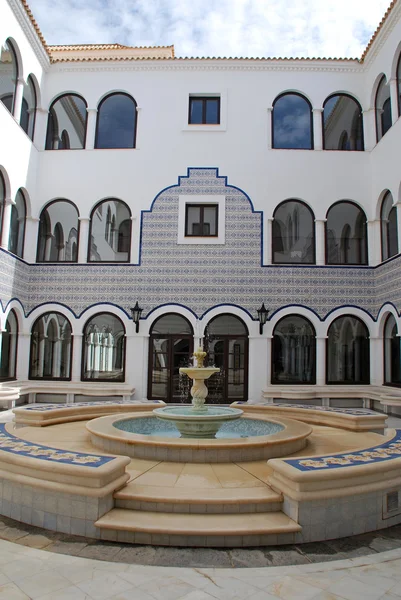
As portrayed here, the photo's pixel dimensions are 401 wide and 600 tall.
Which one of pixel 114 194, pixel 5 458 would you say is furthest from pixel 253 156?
pixel 5 458

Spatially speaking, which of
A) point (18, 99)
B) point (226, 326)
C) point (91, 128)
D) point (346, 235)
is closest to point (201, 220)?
point (226, 326)

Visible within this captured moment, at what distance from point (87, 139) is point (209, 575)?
1252cm

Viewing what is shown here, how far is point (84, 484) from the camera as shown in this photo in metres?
4.02

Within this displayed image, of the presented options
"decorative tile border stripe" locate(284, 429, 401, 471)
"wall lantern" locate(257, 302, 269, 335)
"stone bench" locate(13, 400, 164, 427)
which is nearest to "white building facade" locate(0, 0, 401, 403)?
"wall lantern" locate(257, 302, 269, 335)

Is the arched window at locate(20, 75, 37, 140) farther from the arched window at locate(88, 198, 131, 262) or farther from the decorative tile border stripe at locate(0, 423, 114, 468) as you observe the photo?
the decorative tile border stripe at locate(0, 423, 114, 468)

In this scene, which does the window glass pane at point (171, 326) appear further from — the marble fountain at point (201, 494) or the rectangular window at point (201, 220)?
the marble fountain at point (201, 494)

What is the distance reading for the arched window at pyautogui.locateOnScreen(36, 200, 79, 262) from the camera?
528 inches

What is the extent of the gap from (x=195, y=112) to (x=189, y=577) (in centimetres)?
1273

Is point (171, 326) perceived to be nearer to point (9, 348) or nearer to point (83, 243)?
point (83, 243)

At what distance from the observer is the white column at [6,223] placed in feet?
37.8

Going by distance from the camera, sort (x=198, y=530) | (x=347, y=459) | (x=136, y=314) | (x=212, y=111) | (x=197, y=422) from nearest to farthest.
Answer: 1. (x=198, y=530)
2. (x=347, y=459)
3. (x=197, y=422)
4. (x=136, y=314)
5. (x=212, y=111)

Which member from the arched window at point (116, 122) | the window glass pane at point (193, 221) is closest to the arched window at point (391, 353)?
the window glass pane at point (193, 221)

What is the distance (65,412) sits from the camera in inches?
323

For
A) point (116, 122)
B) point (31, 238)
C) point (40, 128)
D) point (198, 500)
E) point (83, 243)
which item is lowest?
point (198, 500)
